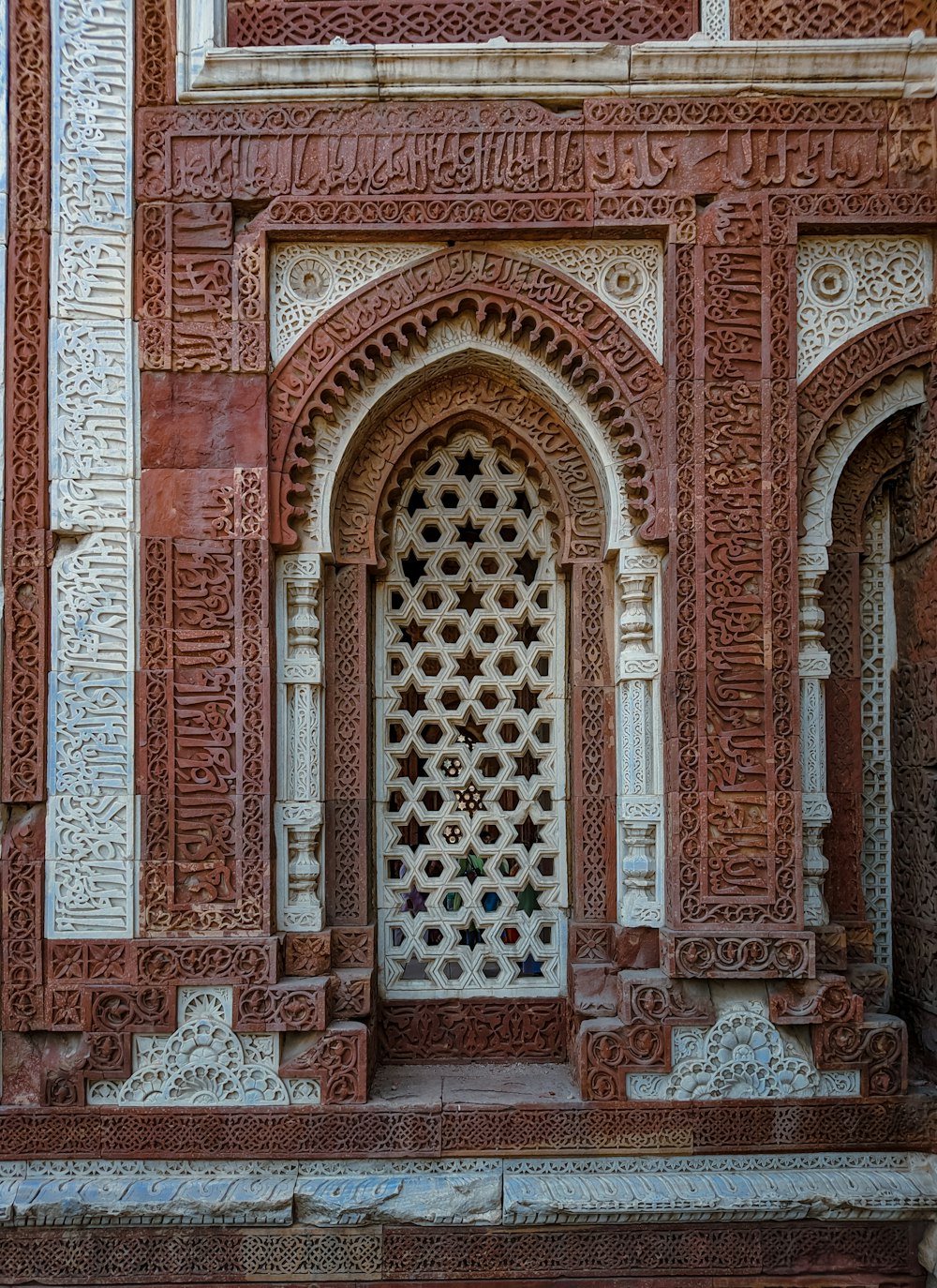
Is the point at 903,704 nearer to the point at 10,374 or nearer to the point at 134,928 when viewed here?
the point at 134,928

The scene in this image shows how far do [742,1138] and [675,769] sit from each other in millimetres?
1599

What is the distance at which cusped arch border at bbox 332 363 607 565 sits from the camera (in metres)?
4.54

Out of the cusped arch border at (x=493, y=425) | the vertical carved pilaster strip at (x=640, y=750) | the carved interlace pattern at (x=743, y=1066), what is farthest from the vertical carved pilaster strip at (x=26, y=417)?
the carved interlace pattern at (x=743, y=1066)

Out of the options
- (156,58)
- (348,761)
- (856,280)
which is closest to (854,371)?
(856,280)

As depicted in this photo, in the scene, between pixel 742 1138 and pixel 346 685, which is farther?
pixel 346 685

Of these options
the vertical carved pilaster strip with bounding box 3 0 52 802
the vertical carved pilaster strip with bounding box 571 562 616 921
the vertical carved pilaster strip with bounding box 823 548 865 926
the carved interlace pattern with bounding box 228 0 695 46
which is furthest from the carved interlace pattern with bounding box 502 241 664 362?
the vertical carved pilaster strip with bounding box 3 0 52 802

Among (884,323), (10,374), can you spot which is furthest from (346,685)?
(884,323)

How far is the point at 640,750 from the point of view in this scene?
4.32 meters

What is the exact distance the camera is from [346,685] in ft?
14.7

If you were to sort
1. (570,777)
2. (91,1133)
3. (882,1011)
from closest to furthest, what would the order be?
(91,1133)
(882,1011)
(570,777)

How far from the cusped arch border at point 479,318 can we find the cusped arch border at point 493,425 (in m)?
0.29

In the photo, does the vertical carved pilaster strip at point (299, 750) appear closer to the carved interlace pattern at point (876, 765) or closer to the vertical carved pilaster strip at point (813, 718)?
the vertical carved pilaster strip at point (813, 718)

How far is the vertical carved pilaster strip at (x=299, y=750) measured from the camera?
428 centimetres

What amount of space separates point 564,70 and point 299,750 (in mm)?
3245
